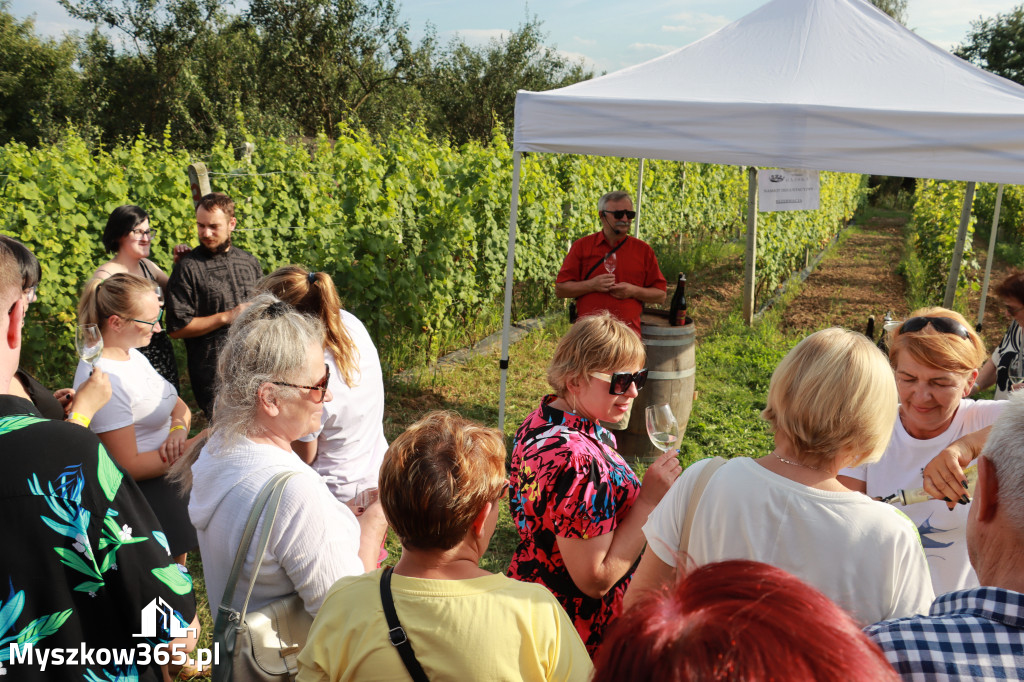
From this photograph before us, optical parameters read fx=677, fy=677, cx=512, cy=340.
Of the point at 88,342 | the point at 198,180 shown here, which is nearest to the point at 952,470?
the point at 88,342

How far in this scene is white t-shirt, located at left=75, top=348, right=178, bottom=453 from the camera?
96.2 inches

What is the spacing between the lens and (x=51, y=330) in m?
5.53

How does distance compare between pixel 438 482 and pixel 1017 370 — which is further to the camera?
Answer: pixel 1017 370

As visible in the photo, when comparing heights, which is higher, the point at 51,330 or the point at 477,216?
the point at 477,216

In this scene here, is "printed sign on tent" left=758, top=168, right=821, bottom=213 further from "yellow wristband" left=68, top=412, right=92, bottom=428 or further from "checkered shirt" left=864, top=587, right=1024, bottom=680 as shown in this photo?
"yellow wristband" left=68, top=412, right=92, bottom=428

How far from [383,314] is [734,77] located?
145 inches

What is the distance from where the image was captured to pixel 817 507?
1.41 meters

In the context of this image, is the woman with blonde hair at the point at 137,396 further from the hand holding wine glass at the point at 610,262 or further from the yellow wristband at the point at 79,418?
the hand holding wine glass at the point at 610,262

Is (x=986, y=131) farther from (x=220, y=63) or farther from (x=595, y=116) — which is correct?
(x=220, y=63)

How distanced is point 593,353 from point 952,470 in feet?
3.36

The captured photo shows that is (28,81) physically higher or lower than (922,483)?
higher

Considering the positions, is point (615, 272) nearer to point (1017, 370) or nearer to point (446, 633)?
point (1017, 370)

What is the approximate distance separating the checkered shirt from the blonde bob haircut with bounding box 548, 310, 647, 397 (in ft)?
3.86

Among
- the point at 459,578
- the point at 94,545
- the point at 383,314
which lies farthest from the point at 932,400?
the point at 383,314
